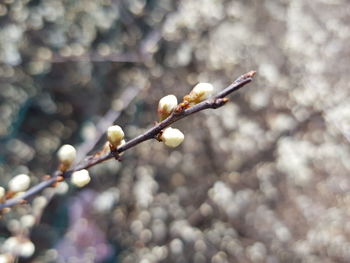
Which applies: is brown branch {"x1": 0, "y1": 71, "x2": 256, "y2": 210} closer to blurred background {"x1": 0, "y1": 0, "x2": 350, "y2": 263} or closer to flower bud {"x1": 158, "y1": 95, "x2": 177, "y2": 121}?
flower bud {"x1": 158, "y1": 95, "x2": 177, "y2": 121}

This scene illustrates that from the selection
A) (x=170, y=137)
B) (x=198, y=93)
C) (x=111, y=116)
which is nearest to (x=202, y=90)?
(x=198, y=93)

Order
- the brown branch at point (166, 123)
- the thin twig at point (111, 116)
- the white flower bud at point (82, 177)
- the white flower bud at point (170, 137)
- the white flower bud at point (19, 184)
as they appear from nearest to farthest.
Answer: the brown branch at point (166, 123)
the white flower bud at point (170, 137)
the white flower bud at point (82, 177)
the white flower bud at point (19, 184)
the thin twig at point (111, 116)

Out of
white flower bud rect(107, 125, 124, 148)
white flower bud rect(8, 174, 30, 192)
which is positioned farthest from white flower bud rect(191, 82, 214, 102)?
white flower bud rect(8, 174, 30, 192)

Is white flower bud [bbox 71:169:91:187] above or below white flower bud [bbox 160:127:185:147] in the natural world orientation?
above

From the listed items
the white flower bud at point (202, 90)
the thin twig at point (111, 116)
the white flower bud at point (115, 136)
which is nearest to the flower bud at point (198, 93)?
the white flower bud at point (202, 90)

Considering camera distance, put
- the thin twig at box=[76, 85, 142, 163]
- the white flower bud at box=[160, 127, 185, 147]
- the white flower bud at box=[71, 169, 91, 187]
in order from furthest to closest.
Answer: the thin twig at box=[76, 85, 142, 163], the white flower bud at box=[71, 169, 91, 187], the white flower bud at box=[160, 127, 185, 147]

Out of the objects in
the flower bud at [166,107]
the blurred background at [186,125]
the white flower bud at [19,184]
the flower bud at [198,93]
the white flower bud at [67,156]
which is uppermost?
the blurred background at [186,125]

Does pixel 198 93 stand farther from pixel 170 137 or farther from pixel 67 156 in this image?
pixel 67 156

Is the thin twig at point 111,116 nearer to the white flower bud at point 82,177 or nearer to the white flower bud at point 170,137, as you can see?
the white flower bud at point 82,177
